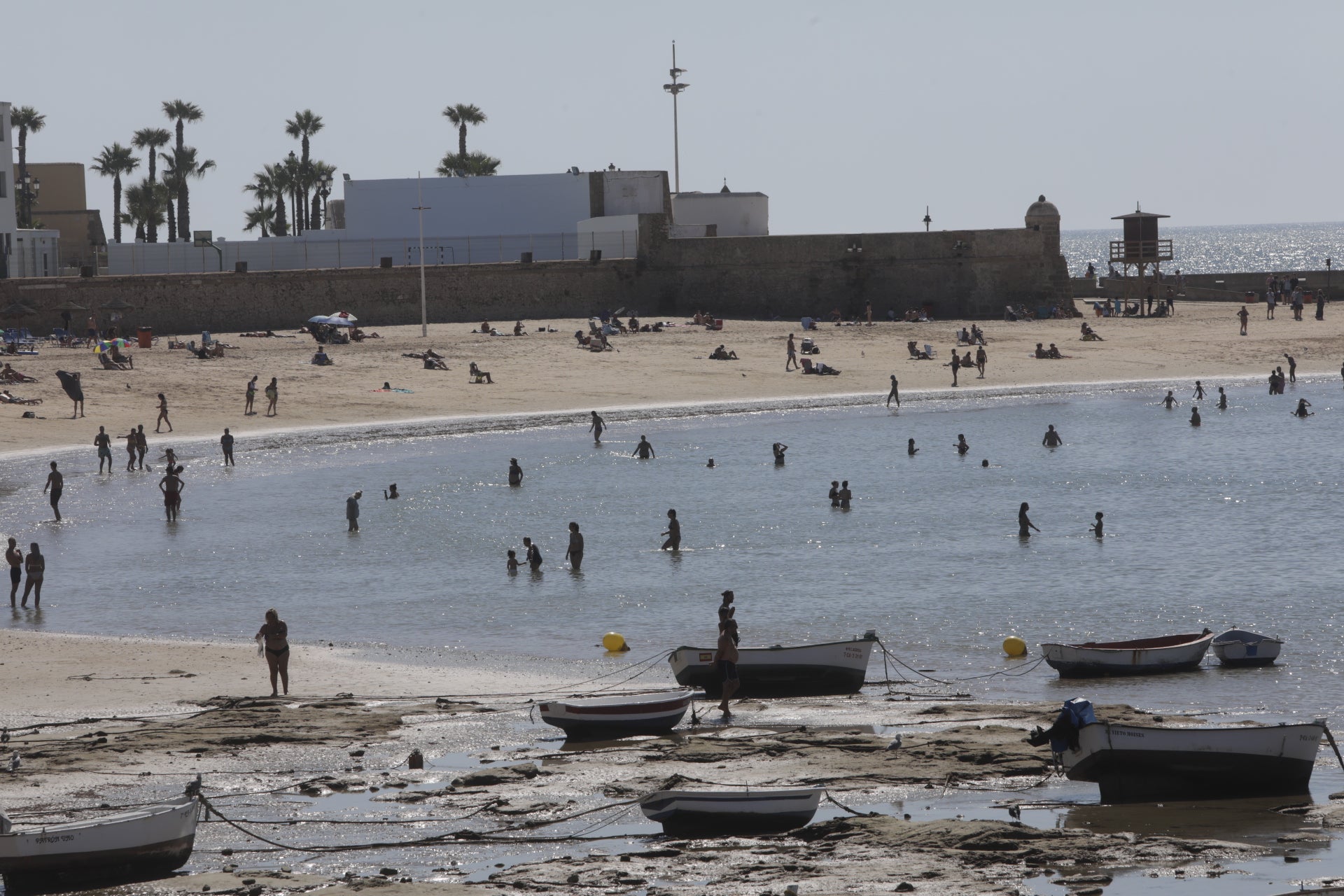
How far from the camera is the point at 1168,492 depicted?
34219 millimetres

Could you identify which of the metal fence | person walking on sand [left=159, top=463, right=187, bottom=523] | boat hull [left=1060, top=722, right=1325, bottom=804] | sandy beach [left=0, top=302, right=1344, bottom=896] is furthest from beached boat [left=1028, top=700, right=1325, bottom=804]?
the metal fence

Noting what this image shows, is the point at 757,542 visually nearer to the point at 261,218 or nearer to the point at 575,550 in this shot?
the point at 575,550

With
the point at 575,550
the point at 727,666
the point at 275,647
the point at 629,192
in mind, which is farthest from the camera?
the point at 629,192

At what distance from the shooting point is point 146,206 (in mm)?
76875

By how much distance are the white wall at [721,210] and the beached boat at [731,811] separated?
186 feet

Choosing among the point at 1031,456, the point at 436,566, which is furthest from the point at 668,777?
the point at 1031,456

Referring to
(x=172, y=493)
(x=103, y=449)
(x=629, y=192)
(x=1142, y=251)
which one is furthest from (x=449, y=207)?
(x=172, y=493)

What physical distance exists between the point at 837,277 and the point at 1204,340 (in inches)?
554

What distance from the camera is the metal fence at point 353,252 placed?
59.5m

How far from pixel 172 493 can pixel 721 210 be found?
41.9m

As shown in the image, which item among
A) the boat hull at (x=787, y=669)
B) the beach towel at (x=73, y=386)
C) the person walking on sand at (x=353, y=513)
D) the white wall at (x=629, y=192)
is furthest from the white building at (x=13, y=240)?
the boat hull at (x=787, y=669)

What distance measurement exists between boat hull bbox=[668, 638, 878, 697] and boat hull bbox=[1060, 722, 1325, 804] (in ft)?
13.8

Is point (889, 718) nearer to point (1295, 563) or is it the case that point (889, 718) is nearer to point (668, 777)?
point (668, 777)

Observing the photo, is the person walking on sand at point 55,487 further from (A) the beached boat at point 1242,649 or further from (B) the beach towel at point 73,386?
(A) the beached boat at point 1242,649
